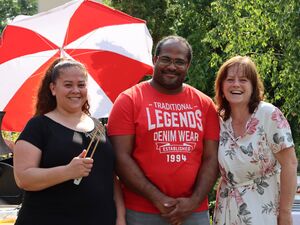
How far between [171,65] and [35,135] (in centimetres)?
105

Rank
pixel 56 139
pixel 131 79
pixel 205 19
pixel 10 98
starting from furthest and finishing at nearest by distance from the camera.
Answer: pixel 205 19
pixel 131 79
pixel 10 98
pixel 56 139

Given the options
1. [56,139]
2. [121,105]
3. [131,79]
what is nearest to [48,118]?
[56,139]

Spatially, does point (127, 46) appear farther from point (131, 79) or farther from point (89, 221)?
point (89, 221)

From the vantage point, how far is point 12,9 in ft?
164

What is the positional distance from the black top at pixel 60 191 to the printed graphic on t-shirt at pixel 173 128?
0.49 m

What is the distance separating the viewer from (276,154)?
4.16m

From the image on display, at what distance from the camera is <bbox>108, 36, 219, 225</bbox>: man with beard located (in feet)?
13.4

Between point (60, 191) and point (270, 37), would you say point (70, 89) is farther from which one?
point (270, 37)

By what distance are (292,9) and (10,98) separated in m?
3.66

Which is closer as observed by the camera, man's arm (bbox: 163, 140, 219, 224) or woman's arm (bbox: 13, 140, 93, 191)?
woman's arm (bbox: 13, 140, 93, 191)

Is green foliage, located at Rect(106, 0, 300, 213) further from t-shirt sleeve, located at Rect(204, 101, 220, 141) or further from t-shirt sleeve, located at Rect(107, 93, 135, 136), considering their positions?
t-shirt sleeve, located at Rect(107, 93, 135, 136)

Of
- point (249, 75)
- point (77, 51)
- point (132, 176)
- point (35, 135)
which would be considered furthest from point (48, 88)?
point (77, 51)

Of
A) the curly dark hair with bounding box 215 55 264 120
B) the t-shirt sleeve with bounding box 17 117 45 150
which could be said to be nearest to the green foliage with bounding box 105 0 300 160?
the curly dark hair with bounding box 215 55 264 120

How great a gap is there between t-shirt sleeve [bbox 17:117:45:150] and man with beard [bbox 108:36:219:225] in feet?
1.84
